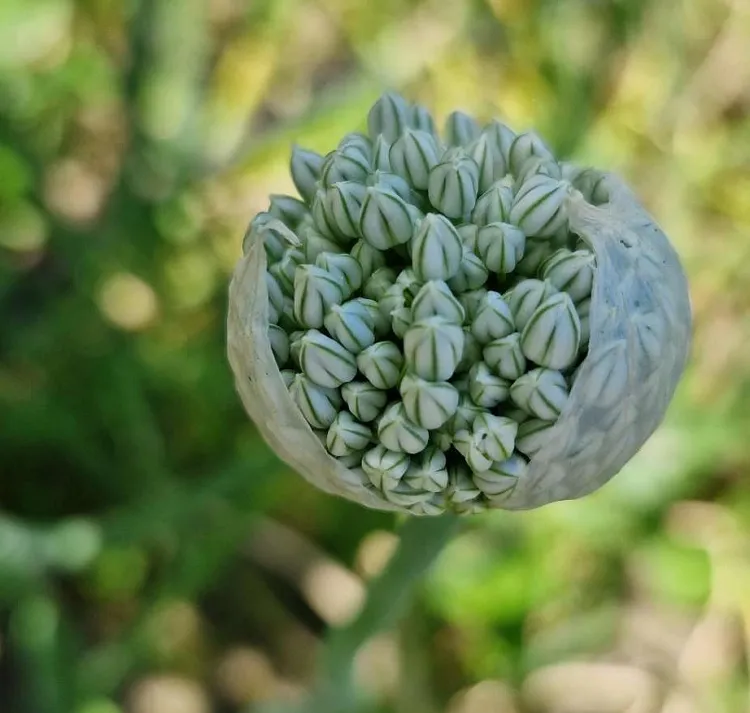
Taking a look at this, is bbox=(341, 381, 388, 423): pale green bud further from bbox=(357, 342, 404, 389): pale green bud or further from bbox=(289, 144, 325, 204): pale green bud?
bbox=(289, 144, 325, 204): pale green bud

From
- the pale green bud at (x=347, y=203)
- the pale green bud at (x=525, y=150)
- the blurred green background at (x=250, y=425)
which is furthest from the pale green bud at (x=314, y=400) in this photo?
the blurred green background at (x=250, y=425)

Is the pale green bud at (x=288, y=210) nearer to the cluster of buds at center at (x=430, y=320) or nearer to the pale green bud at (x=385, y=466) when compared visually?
the cluster of buds at center at (x=430, y=320)

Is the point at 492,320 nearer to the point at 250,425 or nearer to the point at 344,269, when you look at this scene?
the point at 344,269

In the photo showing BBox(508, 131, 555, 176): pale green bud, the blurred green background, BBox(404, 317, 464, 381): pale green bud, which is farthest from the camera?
the blurred green background

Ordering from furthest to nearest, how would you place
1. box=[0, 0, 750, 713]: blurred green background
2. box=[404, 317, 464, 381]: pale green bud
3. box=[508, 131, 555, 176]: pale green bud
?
box=[0, 0, 750, 713]: blurred green background → box=[508, 131, 555, 176]: pale green bud → box=[404, 317, 464, 381]: pale green bud

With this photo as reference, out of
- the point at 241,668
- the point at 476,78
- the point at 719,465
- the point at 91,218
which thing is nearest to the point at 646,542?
the point at 719,465

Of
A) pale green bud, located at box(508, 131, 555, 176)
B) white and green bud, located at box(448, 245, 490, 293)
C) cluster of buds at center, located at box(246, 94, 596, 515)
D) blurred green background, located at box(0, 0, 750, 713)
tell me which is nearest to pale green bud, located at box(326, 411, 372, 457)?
cluster of buds at center, located at box(246, 94, 596, 515)
